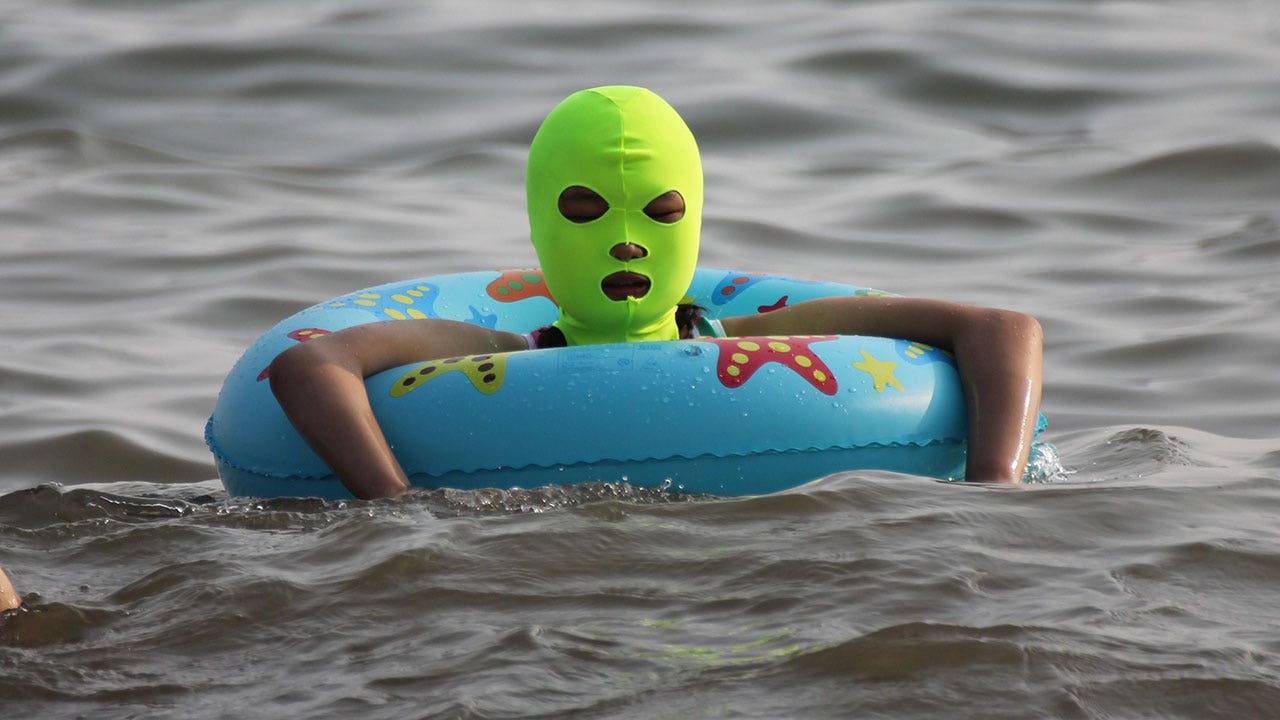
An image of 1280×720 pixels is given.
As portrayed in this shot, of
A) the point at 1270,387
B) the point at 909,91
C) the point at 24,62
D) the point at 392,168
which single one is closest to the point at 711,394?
the point at 1270,387

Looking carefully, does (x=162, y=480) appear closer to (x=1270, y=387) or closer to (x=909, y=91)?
(x=1270, y=387)

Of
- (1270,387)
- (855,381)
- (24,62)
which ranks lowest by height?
(1270,387)

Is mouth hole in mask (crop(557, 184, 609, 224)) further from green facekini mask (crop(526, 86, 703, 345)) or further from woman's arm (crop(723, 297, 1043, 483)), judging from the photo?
woman's arm (crop(723, 297, 1043, 483))

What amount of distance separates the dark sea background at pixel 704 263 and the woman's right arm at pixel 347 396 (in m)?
0.12

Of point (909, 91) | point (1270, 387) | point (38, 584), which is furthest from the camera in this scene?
point (909, 91)

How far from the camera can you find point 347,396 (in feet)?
12.0

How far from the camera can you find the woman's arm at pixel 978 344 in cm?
376

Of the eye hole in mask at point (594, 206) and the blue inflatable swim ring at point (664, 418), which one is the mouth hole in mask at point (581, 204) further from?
the blue inflatable swim ring at point (664, 418)

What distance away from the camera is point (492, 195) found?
8.95 m

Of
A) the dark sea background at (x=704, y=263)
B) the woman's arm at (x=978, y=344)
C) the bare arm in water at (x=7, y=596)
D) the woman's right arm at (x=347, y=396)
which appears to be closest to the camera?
the dark sea background at (x=704, y=263)

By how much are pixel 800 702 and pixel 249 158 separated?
25.9 ft

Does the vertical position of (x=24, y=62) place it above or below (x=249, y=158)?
above

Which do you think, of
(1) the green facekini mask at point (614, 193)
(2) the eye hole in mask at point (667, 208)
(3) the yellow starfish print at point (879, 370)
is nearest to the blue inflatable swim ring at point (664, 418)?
(3) the yellow starfish print at point (879, 370)

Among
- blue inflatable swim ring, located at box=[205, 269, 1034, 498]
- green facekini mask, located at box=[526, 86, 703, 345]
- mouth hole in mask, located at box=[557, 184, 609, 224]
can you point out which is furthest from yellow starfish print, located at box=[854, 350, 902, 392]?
mouth hole in mask, located at box=[557, 184, 609, 224]
